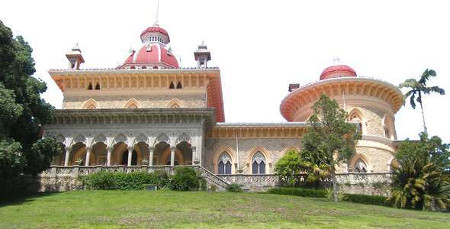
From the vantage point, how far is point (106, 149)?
106 ft

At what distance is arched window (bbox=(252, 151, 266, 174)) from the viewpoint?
3319 cm

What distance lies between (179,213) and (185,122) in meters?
14.9

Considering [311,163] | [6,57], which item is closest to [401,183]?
[311,163]

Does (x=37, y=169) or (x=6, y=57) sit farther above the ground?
(x=6, y=57)

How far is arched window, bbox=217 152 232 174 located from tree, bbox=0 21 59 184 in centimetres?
1273

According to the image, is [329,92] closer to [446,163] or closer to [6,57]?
[446,163]

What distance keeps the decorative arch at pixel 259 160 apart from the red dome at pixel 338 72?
9.51 metres

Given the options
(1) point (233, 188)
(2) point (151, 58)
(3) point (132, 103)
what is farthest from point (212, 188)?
(2) point (151, 58)

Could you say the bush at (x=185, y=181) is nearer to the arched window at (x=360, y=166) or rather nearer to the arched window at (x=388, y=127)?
the arched window at (x=360, y=166)

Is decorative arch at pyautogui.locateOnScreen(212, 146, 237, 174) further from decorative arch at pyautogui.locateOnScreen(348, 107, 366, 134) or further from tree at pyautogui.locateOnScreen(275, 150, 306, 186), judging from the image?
decorative arch at pyautogui.locateOnScreen(348, 107, 366, 134)

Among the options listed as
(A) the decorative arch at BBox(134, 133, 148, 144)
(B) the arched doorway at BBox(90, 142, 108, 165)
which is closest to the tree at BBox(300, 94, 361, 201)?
(A) the decorative arch at BBox(134, 133, 148, 144)

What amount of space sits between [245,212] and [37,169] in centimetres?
1298

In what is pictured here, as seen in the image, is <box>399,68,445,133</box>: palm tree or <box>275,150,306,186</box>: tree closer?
<box>275,150,306,186</box>: tree

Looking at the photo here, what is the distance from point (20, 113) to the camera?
21.0 metres
